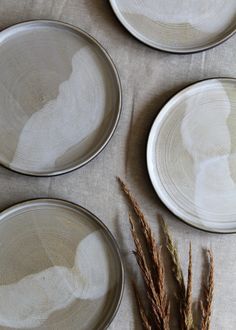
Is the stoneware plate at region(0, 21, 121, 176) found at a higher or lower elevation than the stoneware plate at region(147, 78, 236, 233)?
higher

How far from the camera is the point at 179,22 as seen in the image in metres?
1.35

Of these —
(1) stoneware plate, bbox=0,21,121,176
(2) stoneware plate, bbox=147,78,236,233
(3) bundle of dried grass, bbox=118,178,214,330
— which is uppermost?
(1) stoneware plate, bbox=0,21,121,176

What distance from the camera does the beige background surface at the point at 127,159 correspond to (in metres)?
1.32

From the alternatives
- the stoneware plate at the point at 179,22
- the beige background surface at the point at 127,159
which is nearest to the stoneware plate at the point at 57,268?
the beige background surface at the point at 127,159

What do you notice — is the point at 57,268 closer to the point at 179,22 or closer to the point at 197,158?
the point at 197,158

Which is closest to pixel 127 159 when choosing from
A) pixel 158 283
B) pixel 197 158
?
pixel 197 158

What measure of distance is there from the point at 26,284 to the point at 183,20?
79 cm

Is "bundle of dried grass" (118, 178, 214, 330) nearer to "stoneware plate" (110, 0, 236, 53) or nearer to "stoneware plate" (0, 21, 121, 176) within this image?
"stoneware plate" (0, 21, 121, 176)

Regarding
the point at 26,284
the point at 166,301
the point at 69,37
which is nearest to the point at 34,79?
the point at 69,37

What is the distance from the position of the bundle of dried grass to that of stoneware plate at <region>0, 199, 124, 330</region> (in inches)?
2.7

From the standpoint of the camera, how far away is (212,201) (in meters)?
1.34

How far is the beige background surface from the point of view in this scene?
132cm

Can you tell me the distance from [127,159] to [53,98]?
248 millimetres

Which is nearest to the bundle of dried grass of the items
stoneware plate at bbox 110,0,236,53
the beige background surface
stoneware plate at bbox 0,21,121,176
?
the beige background surface
